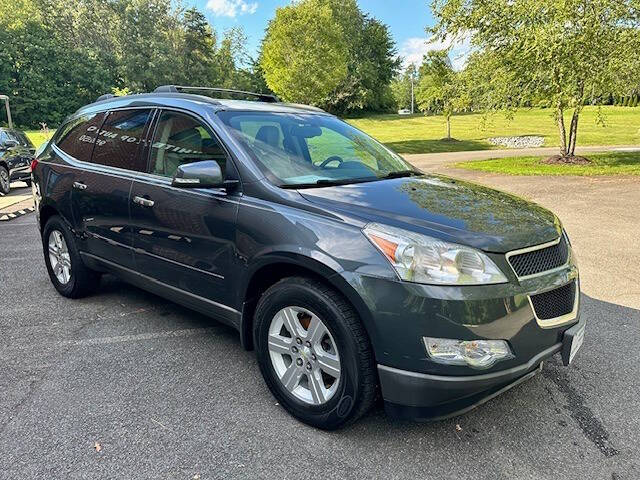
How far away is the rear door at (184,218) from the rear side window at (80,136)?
101cm

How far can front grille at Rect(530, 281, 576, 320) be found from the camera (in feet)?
7.73

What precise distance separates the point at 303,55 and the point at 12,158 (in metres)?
20.1

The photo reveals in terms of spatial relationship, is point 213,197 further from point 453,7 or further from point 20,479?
point 453,7

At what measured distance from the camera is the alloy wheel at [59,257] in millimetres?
4598

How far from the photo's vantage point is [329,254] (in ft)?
7.88

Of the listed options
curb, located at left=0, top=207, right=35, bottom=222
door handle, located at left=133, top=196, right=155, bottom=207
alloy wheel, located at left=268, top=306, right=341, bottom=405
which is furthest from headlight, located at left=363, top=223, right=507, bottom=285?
curb, located at left=0, top=207, right=35, bottom=222

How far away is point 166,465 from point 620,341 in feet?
10.9

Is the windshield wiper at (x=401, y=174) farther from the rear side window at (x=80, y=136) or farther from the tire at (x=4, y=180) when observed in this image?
the tire at (x=4, y=180)

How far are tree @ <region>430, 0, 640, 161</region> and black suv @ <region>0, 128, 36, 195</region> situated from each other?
531 inches

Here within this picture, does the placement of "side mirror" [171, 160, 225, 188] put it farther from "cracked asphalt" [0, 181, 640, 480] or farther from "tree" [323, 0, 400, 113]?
"tree" [323, 0, 400, 113]

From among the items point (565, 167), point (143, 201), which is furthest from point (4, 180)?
point (565, 167)

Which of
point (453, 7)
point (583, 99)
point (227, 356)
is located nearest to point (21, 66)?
point (453, 7)

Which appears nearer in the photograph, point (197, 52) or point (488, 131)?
point (488, 131)

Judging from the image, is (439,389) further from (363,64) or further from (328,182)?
(363,64)
